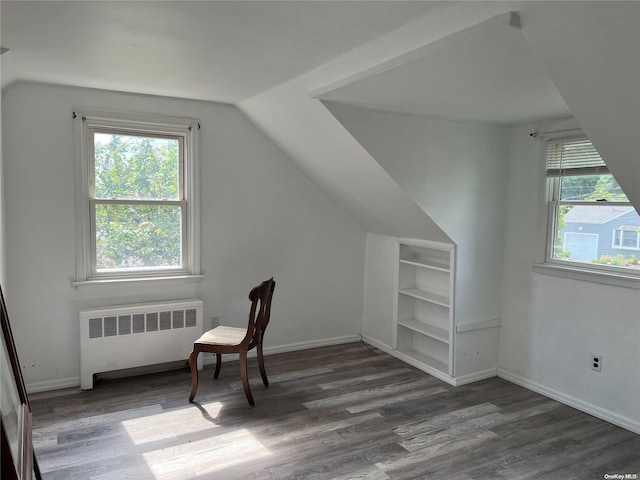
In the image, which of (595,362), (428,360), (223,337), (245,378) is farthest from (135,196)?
(595,362)

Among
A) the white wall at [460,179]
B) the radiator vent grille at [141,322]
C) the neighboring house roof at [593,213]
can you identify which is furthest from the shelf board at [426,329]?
the radiator vent grille at [141,322]

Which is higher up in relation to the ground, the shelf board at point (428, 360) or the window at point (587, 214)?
the window at point (587, 214)

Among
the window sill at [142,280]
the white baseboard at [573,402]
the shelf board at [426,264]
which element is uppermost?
the shelf board at [426,264]

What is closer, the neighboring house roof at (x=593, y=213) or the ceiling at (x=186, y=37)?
the ceiling at (x=186, y=37)

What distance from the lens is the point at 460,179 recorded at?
3639mm

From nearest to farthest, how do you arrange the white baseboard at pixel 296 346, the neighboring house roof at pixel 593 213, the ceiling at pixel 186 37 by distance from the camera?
the ceiling at pixel 186 37
the neighboring house roof at pixel 593 213
the white baseboard at pixel 296 346

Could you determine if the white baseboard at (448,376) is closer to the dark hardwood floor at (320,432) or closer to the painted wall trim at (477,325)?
the dark hardwood floor at (320,432)

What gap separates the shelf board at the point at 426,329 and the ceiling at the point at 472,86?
179 cm

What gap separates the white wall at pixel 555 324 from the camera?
3.03 meters

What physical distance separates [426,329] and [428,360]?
28 centimetres

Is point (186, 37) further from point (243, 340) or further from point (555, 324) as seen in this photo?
point (555, 324)

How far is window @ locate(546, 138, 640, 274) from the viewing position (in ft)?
10.0

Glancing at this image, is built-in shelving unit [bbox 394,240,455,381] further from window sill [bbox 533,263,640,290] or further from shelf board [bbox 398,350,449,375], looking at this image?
window sill [bbox 533,263,640,290]

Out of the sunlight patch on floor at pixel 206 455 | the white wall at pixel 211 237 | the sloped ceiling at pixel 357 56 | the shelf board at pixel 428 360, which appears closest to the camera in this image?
the sloped ceiling at pixel 357 56
